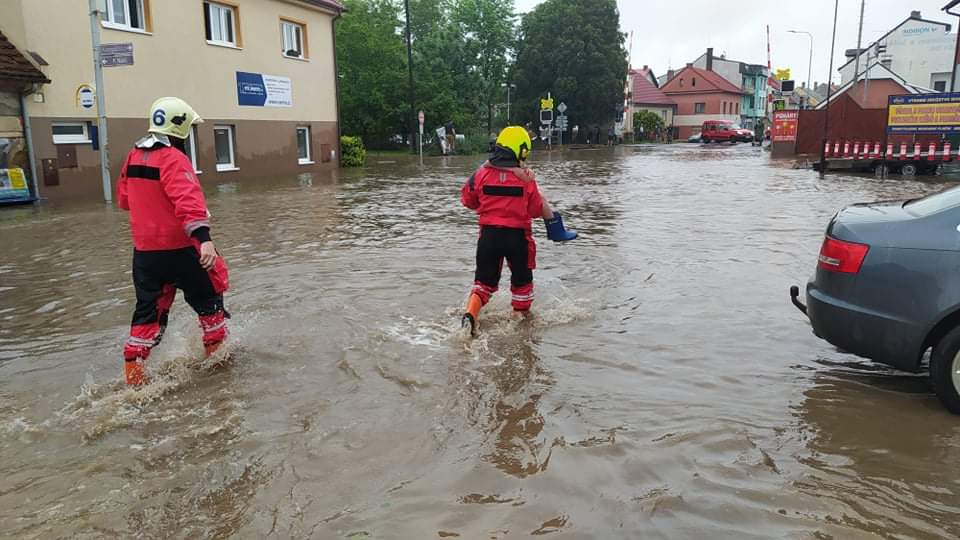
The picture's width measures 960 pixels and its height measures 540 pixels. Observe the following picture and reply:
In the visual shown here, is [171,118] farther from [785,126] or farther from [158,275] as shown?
[785,126]

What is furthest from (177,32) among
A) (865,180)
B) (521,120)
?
A: (521,120)

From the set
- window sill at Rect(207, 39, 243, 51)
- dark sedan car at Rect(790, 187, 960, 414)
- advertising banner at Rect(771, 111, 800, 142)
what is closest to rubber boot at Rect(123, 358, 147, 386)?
dark sedan car at Rect(790, 187, 960, 414)

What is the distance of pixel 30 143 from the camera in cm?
1605

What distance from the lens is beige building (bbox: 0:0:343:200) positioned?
16375mm

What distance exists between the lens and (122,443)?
3.99 meters

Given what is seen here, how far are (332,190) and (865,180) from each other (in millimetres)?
15113

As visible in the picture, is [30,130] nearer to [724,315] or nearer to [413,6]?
[724,315]

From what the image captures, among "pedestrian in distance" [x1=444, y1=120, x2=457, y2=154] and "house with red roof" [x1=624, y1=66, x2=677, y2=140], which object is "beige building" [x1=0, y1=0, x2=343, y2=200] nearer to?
"pedestrian in distance" [x1=444, y1=120, x2=457, y2=154]

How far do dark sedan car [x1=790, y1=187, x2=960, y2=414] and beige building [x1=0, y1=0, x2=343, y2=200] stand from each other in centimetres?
1369

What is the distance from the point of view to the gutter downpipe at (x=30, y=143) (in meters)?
15.9

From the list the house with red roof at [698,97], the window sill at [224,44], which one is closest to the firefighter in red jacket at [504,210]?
the window sill at [224,44]

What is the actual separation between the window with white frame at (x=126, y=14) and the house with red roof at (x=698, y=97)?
7405 centimetres

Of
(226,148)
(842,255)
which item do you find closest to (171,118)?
(842,255)

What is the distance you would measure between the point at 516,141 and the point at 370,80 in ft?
132
